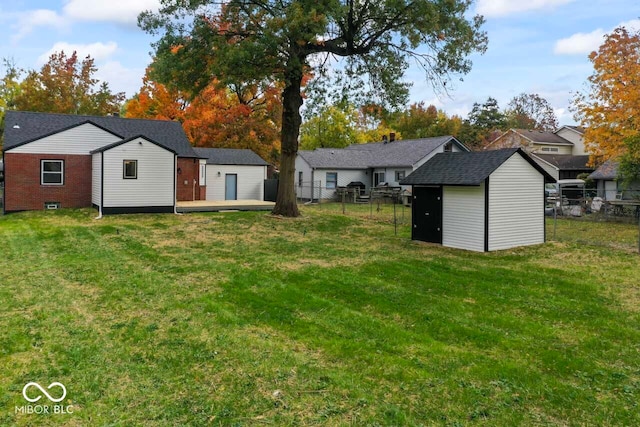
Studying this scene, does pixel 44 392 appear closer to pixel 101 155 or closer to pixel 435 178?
pixel 435 178

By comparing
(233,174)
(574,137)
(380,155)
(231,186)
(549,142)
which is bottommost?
(231,186)

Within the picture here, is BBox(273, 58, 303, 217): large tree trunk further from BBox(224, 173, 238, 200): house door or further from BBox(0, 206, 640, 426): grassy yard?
BBox(224, 173, 238, 200): house door

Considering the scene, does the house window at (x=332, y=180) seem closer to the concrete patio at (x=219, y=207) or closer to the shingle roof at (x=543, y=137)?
the concrete patio at (x=219, y=207)

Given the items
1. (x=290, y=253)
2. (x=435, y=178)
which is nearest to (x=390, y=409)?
(x=290, y=253)

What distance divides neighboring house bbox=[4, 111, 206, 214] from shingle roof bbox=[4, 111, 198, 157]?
0.13ft

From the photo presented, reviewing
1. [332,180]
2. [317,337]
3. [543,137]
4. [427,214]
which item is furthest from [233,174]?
[543,137]

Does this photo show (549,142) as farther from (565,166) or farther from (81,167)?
(81,167)

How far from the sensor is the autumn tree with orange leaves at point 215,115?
109 feet

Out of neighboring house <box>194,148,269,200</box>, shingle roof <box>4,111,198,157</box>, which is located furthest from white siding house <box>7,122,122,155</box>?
neighboring house <box>194,148,269,200</box>

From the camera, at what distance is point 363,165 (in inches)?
1300

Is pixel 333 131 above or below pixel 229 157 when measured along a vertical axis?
above

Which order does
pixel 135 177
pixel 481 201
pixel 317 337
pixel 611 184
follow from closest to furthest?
pixel 317 337 < pixel 481 201 < pixel 135 177 < pixel 611 184

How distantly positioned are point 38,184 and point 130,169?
180 inches

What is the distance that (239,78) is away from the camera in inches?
627
